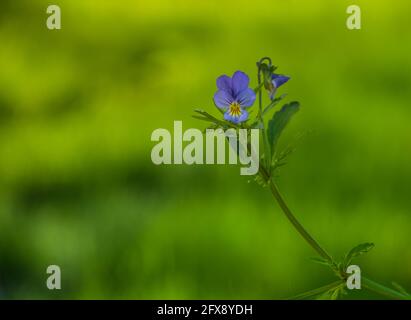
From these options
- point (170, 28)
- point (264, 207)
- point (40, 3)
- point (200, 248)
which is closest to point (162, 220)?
point (200, 248)

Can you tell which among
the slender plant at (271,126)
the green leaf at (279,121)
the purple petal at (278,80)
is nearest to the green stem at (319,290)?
the slender plant at (271,126)

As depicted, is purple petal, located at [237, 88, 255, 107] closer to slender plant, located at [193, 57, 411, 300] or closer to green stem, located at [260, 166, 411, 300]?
slender plant, located at [193, 57, 411, 300]

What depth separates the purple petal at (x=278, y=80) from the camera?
1215 mm

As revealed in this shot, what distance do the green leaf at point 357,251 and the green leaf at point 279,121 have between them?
0.25 m

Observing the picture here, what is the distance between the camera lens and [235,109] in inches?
46.6

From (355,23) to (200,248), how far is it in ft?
1.67

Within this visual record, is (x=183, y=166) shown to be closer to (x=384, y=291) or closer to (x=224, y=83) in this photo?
(x=224, y=83)

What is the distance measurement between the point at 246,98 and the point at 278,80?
8cm

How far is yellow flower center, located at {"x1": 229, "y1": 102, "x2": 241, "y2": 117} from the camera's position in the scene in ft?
3.85

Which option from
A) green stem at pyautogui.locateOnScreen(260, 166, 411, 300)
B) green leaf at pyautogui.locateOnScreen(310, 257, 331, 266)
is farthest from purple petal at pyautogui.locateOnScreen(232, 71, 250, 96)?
green leaf at pyautogui.locateOnScreen(310, 257, 331, 266)

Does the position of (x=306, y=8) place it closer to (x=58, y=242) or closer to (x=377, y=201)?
(x=377, y=201)

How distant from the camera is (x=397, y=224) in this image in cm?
125

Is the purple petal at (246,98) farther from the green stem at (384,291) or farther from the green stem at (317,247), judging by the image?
the green stem at (384,291)
